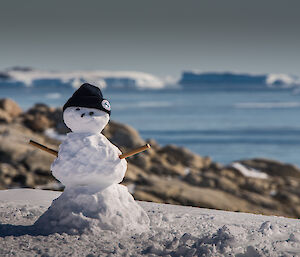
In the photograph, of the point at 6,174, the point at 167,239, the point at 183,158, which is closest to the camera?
the point at 167,239

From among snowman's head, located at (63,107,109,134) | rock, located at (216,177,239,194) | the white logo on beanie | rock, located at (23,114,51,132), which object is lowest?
rock, located at (216,177,239,194)

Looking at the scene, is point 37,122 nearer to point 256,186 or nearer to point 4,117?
point 4,117

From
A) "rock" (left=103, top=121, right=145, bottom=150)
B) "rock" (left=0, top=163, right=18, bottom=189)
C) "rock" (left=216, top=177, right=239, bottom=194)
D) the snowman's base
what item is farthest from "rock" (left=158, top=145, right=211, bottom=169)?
the snowman's base

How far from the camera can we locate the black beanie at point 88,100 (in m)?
3.99

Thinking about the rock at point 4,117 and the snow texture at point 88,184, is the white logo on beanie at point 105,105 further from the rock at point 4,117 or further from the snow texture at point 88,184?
the rock at point 4,117

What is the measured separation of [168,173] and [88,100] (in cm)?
662

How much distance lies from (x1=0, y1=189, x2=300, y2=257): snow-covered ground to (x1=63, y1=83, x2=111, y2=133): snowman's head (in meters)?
0.81

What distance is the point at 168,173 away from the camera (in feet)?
34.3

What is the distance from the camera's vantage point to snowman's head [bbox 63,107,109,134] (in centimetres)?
398

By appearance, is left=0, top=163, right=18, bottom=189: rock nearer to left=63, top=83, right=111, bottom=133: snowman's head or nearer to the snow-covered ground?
the snow-covered ground

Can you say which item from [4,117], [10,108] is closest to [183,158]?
[4,117]

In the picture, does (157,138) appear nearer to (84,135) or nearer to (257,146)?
(257,146)

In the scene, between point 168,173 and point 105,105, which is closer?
point 105,105

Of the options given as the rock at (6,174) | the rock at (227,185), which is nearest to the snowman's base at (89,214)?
the rock at (6,174)
